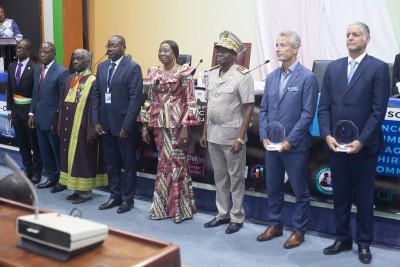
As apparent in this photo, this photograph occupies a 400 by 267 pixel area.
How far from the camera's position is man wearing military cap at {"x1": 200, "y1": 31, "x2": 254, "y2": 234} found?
3412 millimetres

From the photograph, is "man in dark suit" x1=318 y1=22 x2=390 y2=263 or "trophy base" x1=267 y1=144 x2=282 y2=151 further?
"trophy base" x1=267 y1=144 x2=282 y2=151

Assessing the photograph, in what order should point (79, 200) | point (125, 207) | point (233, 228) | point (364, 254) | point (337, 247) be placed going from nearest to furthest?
point (364, 254)
point (337, 247)
point (233, 228)
point (125, 207)
point (79, 200)

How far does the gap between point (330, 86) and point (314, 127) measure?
0.45 m

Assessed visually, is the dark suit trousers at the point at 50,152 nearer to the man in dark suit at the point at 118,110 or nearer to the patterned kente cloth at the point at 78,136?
the patterned kente cloth at the point at 78,136

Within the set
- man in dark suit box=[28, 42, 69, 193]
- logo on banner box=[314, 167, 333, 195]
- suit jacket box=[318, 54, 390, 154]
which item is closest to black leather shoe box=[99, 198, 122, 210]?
man in dark suit box=[28, 42, 69, 193]

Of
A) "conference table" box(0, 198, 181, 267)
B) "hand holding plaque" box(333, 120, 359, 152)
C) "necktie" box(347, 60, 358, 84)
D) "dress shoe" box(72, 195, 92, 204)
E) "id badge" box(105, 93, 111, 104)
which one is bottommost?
"dress shoe" box(72, 195, 92, 204)

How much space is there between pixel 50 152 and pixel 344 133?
9.68 ft

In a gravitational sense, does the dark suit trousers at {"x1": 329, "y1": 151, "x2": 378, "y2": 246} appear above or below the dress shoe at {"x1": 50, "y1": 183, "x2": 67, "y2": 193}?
above

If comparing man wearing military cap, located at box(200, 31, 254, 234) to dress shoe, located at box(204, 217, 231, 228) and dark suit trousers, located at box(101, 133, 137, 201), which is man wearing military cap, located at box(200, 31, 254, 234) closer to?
dress shoe, located at box(204, 217, 231, 228)

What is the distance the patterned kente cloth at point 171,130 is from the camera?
371 centimetres

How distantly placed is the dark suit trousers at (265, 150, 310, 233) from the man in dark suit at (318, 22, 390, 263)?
218 mm

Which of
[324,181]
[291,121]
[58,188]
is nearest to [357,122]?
[291,121]

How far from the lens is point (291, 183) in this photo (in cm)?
332

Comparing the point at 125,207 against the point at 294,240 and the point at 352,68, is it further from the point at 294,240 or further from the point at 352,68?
the point at 352,68
